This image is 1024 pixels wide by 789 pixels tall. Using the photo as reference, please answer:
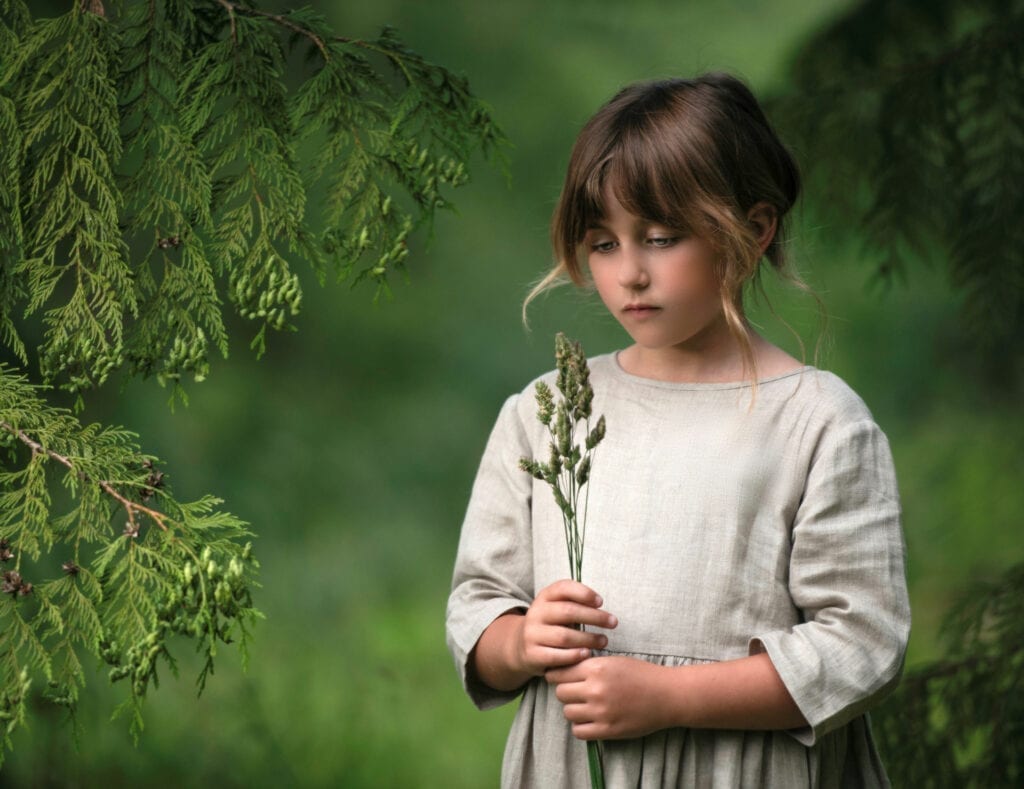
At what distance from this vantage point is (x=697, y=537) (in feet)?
3.75

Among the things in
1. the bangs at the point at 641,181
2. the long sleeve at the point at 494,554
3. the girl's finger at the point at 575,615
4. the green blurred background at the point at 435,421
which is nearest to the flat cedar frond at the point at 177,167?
the bangs at the point at 641,181

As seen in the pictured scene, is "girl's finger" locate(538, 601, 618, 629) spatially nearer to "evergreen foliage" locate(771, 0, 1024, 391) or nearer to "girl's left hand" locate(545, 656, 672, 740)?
"girl's left hand" locate(545, 656, 672, 740)

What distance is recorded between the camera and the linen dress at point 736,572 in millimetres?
1084

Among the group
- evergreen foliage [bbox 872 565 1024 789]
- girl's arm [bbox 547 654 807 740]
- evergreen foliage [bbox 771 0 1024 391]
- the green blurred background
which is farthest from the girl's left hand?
the green blurred background

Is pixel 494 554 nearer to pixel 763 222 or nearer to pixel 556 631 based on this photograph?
pixel 556 631

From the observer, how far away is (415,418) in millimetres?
2943

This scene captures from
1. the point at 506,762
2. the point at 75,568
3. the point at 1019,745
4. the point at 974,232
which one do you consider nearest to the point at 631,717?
the point at 506,762

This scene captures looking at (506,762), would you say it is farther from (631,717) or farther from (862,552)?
(862,552)

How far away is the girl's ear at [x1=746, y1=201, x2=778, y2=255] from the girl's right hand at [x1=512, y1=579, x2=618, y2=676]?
0.38 meters

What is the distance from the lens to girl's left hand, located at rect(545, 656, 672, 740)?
106 cm

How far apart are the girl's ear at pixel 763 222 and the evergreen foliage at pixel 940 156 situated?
884mm

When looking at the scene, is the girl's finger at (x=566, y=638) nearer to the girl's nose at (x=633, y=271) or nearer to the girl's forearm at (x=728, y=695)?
the girl's forearm at (x=728, y=695)

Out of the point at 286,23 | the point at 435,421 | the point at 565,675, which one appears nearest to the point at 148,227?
the point at 286,23

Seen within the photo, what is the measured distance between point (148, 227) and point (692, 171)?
0.48 meters
